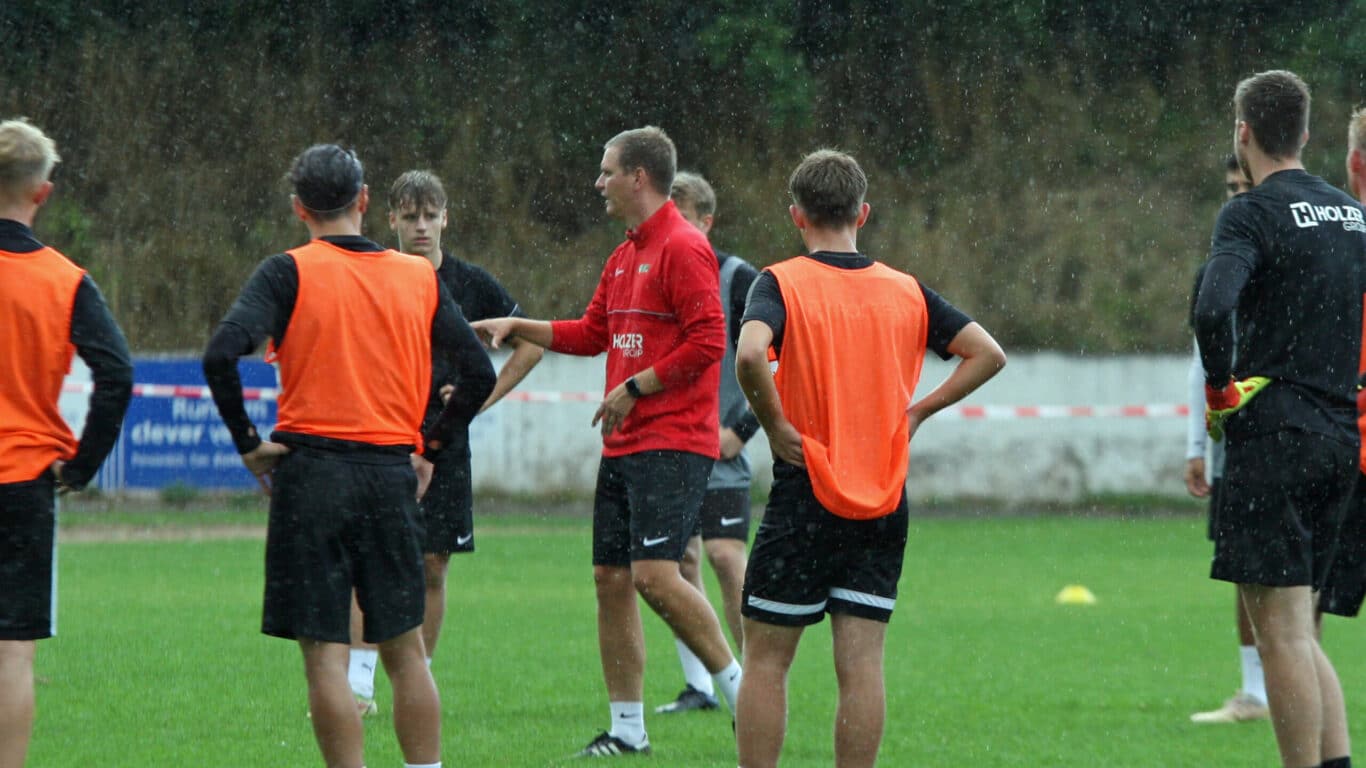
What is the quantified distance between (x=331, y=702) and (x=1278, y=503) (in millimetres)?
2829

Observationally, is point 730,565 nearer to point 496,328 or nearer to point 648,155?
point 496,328

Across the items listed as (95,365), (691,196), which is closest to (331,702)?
(95,365)

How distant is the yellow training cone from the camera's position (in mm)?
13031

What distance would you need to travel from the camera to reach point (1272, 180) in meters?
5.64

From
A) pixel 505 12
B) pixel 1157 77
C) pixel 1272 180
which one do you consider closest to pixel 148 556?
pixel 1272 180

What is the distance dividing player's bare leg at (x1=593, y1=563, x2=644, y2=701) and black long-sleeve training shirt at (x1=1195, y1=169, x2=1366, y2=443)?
2420mm

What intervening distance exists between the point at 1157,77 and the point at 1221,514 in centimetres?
2725

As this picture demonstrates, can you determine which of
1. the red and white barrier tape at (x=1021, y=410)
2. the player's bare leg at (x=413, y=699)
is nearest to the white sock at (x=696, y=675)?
the player's bare leg at (x=413, y=699)

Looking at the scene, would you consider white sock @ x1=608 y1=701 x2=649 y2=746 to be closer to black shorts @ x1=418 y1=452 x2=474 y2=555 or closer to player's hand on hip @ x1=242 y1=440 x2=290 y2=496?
black shorts @ x1=418 y1=452 x2=474 y2=555

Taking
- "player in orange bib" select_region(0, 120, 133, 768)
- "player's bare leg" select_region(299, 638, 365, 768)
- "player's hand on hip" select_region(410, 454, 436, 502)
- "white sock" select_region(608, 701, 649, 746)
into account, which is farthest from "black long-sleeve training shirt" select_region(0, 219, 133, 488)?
"white sock" select_region(608, 701, 649, 746)

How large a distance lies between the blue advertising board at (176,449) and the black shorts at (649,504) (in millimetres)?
14962

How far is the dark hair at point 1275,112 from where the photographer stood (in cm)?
562

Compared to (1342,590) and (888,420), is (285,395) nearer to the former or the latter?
(888,420)

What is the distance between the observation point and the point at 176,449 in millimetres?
21328
